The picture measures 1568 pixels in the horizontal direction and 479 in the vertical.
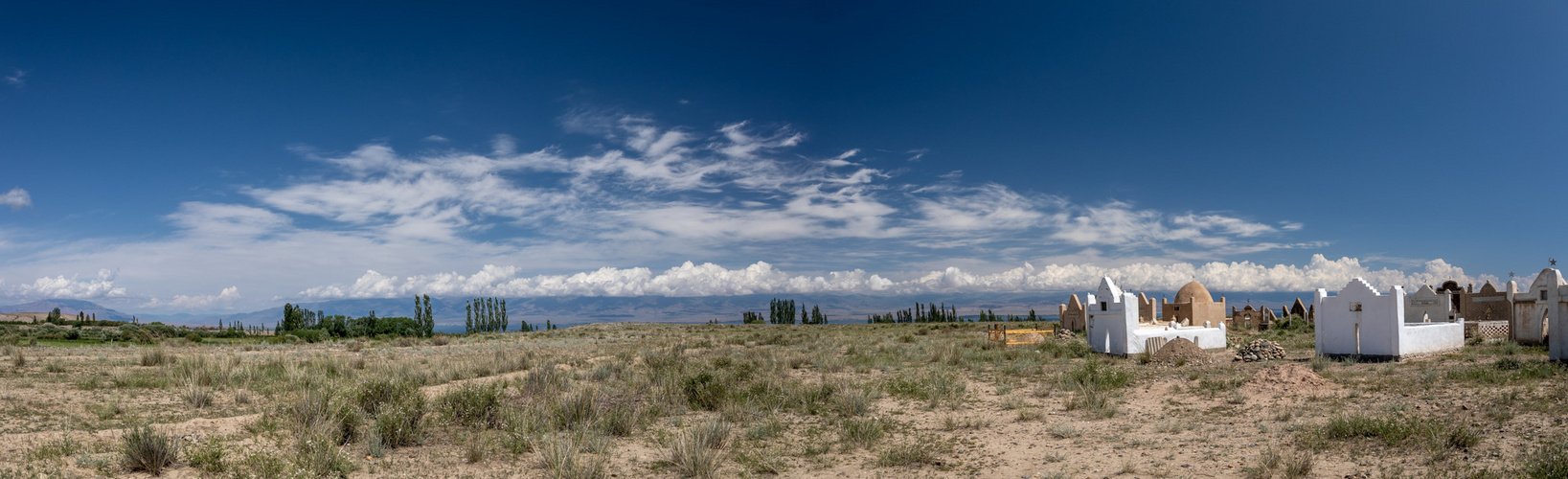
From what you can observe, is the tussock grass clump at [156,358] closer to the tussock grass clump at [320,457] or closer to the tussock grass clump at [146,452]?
the tussock grass clump at [146,452]

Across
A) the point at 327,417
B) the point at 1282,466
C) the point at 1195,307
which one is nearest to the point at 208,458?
the point at 327,417

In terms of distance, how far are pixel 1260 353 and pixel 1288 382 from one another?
8801 millimetres

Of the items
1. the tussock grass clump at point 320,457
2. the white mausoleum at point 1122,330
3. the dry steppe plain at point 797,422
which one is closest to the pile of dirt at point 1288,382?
the dry steppe plain at point 797,422

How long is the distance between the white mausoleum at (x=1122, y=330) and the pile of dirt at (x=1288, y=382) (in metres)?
9.85

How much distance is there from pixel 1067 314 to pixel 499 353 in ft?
119

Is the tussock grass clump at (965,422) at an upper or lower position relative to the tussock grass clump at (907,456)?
lower

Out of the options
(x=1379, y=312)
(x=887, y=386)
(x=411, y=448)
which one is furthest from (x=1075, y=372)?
→ (x=411, y=448)

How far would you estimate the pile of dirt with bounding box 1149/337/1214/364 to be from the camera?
21.4 metres

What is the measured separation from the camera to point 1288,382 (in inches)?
572

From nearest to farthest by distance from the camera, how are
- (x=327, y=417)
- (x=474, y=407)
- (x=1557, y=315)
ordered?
(x=327, y=417), (x=474, y=407), (x=1557, y=315)

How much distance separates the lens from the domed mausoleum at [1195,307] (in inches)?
1817

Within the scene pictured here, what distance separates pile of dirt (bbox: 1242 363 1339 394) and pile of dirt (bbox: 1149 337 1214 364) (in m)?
6.13

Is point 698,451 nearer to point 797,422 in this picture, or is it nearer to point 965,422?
point 797,422

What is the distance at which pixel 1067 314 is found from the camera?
4659cm
